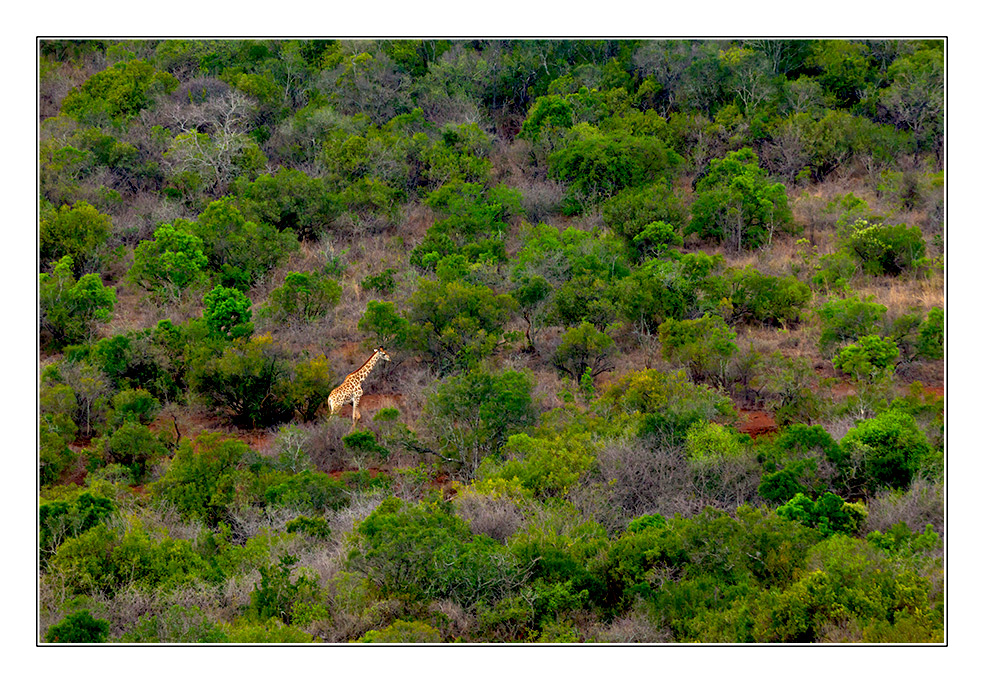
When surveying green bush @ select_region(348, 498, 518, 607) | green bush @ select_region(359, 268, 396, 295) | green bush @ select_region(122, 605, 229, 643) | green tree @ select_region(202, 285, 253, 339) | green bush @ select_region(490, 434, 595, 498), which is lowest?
green bush @ select_region(122, 605, 229, 643)

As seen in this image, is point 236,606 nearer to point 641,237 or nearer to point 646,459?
point 646,459

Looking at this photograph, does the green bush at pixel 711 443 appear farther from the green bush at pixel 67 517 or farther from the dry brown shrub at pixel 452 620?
the green bush at pixel 67 517

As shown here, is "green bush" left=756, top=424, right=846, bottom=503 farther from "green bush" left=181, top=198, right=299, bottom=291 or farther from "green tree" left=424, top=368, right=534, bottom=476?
"green bush" left=181, top=198, right=299, bottom=291

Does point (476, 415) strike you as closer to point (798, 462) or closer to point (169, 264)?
point (798, 462)

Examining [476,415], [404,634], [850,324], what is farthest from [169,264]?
[404,634]

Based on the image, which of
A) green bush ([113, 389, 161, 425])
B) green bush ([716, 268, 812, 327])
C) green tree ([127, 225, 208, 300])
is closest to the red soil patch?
green bush ([716, 268, 812, 327])

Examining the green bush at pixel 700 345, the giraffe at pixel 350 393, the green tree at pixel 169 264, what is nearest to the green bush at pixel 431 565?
the giraffe at pixel 350 393
